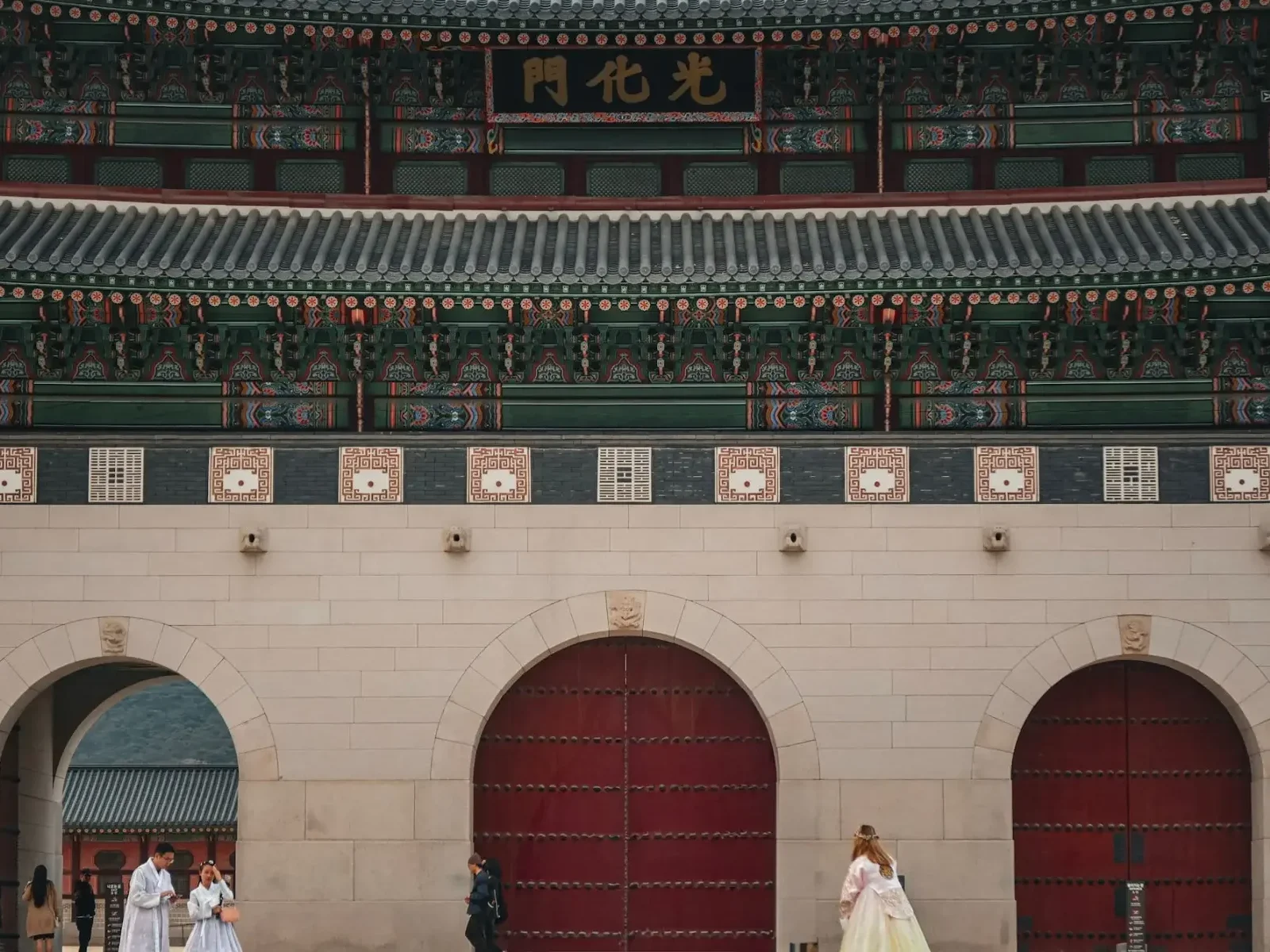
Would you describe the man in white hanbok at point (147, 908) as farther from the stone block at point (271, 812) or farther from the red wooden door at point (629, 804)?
the red wooden door at point (629, 804)

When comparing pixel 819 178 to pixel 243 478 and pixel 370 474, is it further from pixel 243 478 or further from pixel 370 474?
pixel 243 478

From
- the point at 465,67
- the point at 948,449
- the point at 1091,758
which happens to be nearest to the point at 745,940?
the point at 1091,758

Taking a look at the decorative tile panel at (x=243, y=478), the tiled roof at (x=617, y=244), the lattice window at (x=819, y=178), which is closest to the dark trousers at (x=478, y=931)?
the decorative tile panel at (x=243, y=478)

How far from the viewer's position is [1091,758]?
17.4 meters

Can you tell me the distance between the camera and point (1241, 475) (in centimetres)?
1728

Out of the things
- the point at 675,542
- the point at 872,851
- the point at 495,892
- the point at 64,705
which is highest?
the point at 675,542

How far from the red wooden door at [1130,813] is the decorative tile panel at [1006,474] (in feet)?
5.73

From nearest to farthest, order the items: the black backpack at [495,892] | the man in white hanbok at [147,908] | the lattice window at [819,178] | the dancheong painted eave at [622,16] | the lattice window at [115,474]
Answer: the man in white hanbok at [147,908] → the black backpack at [495,892] → the lattice window at [115,474] → the dancheong painted eave at [622,16] → the lattice window at [819,178]

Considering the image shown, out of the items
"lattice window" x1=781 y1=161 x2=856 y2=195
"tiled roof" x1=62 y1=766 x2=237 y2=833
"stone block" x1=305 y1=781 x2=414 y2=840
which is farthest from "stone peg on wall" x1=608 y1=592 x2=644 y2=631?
"tiled roof" x1=62 y1=766 x2=237 y2=833

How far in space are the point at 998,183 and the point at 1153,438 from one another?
3.07m

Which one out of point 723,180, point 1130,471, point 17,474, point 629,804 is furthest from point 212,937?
point 1130,471

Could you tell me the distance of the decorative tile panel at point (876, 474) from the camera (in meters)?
17.3

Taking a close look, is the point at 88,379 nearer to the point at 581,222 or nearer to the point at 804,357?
the point at 581,222

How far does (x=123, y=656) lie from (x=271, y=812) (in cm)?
192
